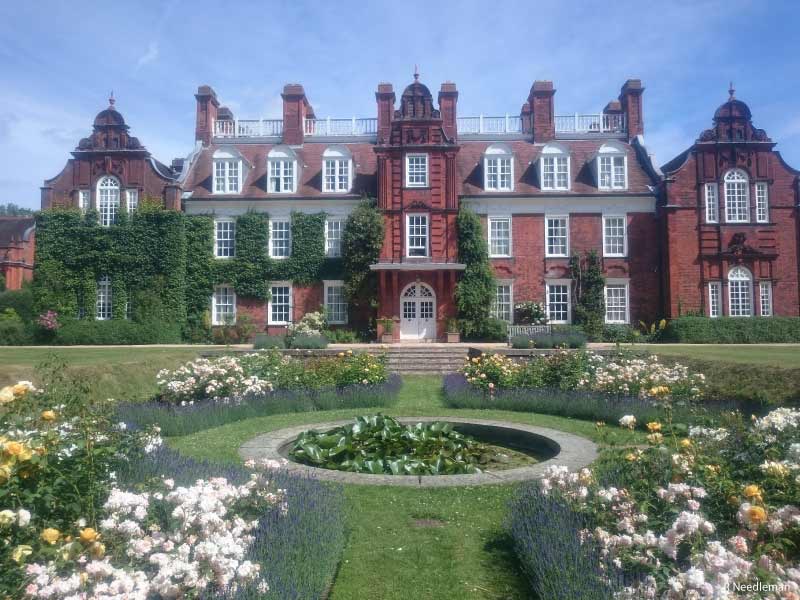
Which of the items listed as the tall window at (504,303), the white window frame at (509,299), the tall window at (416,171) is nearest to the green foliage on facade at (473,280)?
the white window frame at (509,299)

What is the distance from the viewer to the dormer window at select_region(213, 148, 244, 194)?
27234 mm

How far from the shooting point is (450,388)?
12898 millimetres

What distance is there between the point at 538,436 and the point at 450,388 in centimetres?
479

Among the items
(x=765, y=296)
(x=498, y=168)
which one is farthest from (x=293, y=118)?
(x=765, y=296)

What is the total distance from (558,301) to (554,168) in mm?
6109

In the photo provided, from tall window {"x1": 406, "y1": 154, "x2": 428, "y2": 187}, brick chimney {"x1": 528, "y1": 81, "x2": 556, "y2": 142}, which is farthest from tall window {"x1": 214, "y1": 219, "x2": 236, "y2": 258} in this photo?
brick chimney {"x1": 528, "y1": 81, "x2": 556, "y2": 142}

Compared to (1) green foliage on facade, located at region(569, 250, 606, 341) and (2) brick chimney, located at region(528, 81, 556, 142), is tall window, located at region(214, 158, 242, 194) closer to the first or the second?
(2) brick chimney, located at region(528, 81, 556, 142)

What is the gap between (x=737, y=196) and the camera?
26000 mm

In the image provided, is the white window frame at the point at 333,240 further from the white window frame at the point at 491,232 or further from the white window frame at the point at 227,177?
the white window frame at the point at 491,232

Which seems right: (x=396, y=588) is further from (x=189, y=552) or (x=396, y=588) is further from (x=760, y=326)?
(x=760, y=326)

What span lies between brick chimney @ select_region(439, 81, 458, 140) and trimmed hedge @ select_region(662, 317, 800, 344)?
44.5 feet

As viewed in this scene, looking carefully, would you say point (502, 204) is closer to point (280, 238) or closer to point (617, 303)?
point (617, 303)

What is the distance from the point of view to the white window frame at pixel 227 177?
89.6 feet

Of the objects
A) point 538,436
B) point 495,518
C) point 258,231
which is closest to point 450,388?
point 538,436
